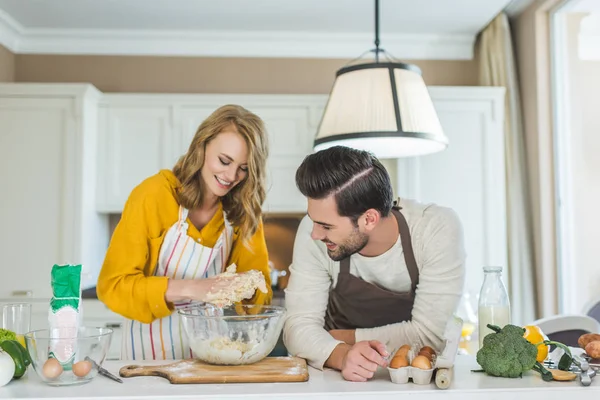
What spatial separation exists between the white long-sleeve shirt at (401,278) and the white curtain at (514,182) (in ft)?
7.90

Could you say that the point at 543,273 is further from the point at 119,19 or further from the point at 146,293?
the point at 119,19

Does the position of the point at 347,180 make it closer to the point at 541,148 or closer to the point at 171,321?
the point at 171,321

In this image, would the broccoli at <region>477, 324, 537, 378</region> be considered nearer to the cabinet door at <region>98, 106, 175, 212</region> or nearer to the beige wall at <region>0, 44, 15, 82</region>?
the cabinet door at <region>98, 106, 175, 212</region>

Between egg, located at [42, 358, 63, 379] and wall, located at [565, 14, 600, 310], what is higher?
wall, located at [565, 14, 600, 310]

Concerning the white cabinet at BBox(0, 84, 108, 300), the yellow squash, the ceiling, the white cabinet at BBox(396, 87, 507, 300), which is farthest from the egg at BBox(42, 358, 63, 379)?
the white cabinet at BBox(396, 87, 507, 300)

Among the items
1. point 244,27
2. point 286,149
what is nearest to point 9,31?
point 244,27

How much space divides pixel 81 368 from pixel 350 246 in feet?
2.35

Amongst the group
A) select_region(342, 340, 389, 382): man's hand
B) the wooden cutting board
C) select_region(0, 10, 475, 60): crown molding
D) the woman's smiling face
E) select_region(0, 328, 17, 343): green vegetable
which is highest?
select_region(0, 10, 475, 60): crown molding

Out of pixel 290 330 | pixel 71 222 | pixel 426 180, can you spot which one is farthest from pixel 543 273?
pixel 71 222

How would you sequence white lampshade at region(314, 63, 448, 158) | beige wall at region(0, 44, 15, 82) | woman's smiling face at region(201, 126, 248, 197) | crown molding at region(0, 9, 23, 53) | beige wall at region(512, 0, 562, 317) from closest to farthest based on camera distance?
1. woman's smiling face at region(201, 126, 248, 197)
2. white lampshade at region(314, 63, 448, 158)
3. beige wall at region(512, 0, 562, 317)
4. crown molding at region(0, 9, 23, 53)
5. beige wall at region(0, 44, 15, 82)

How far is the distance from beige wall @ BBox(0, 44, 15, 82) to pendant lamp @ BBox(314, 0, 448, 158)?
9.30 feet

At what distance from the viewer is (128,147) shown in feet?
13.3

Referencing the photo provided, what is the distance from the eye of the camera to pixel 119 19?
4.09 metres

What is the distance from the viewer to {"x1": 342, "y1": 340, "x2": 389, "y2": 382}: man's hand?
4.32ft
